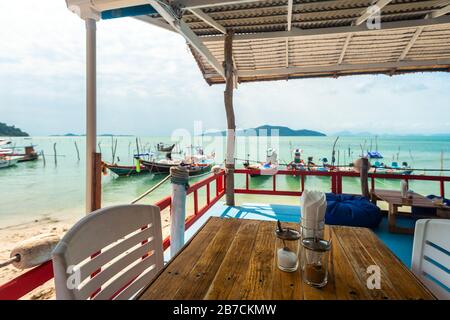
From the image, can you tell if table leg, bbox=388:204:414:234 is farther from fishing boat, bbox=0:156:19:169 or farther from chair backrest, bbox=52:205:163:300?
fishing boat, bbox=0:156:19:169

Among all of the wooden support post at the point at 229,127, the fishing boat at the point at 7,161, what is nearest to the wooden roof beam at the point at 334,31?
the wooden support post at the point at 229,127

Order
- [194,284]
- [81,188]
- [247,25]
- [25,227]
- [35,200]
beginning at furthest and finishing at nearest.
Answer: [81,188]
[35,200]
[25,227]
[247,25]
[194,284]

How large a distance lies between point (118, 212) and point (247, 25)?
10.7 feet

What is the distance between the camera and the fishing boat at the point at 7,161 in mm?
18741

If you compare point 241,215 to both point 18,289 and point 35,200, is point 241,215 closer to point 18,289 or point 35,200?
point 18,289

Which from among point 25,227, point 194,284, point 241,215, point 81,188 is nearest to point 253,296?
point 194,284

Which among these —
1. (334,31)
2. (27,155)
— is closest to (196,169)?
(334,31)

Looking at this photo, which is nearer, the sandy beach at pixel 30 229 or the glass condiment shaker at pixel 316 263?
the glass condiment shaker at pixel 316 263

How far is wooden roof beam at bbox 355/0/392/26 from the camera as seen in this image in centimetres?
240

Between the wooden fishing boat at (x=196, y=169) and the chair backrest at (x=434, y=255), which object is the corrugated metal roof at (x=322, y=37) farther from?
the wooden fishing boat at (x=196, y=169)

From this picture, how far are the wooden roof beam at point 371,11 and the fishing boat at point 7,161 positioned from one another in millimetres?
25651

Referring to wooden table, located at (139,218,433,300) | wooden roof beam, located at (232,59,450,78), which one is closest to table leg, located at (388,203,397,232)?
wooden table, located at (139,218,433,300)
